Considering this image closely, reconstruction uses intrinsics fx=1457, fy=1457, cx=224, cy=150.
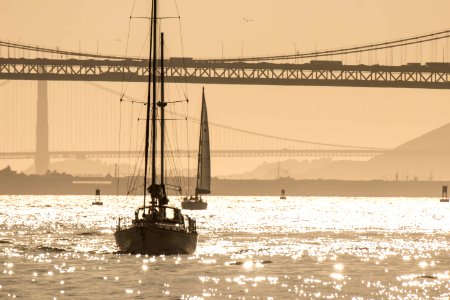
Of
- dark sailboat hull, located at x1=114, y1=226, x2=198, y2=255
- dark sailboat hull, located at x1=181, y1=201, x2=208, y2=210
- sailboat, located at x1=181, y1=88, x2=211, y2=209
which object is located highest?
sailboat, located at x1=181, y1=88, x2=211, y2=209

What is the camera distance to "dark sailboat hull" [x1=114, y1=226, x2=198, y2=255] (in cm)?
4656

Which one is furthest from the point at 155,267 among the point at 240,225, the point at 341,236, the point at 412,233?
the point at 240,225

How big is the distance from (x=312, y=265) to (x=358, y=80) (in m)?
82.9

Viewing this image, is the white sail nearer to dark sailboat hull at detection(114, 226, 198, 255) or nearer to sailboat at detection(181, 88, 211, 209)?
sailboat at detection(181, 88, 211, 209)

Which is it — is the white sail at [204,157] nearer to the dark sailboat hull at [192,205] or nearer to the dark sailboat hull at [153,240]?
the dark sailboat hull at [192,205]

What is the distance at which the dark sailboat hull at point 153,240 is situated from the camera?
1833 inches

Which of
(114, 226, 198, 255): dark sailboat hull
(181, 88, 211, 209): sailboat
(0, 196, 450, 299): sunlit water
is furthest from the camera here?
(181, 88, 211, 209): sailboat

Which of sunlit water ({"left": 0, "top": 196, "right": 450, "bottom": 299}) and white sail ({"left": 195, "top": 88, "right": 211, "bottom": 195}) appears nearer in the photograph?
sunlit water ({"left": 0, "top": 196, "right": 450, "bottom": 299})

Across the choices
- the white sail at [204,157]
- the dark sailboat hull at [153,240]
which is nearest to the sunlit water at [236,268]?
the dark sailboat hull at [153,240]

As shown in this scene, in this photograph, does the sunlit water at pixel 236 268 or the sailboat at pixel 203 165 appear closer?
the sunlit water at pixel 236 268

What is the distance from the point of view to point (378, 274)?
1678 inches

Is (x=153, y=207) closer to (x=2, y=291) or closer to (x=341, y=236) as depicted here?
(x=2, y=291)

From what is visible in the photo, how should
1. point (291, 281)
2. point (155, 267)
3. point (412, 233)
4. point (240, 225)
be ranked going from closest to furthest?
point (291, 281)
point (155, 267)
point (412, 233)
point (240, 225)

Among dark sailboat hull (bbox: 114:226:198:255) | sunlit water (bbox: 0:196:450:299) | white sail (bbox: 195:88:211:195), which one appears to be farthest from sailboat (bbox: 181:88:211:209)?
dark sailboat hull (bbox: 114:226:198:255)
